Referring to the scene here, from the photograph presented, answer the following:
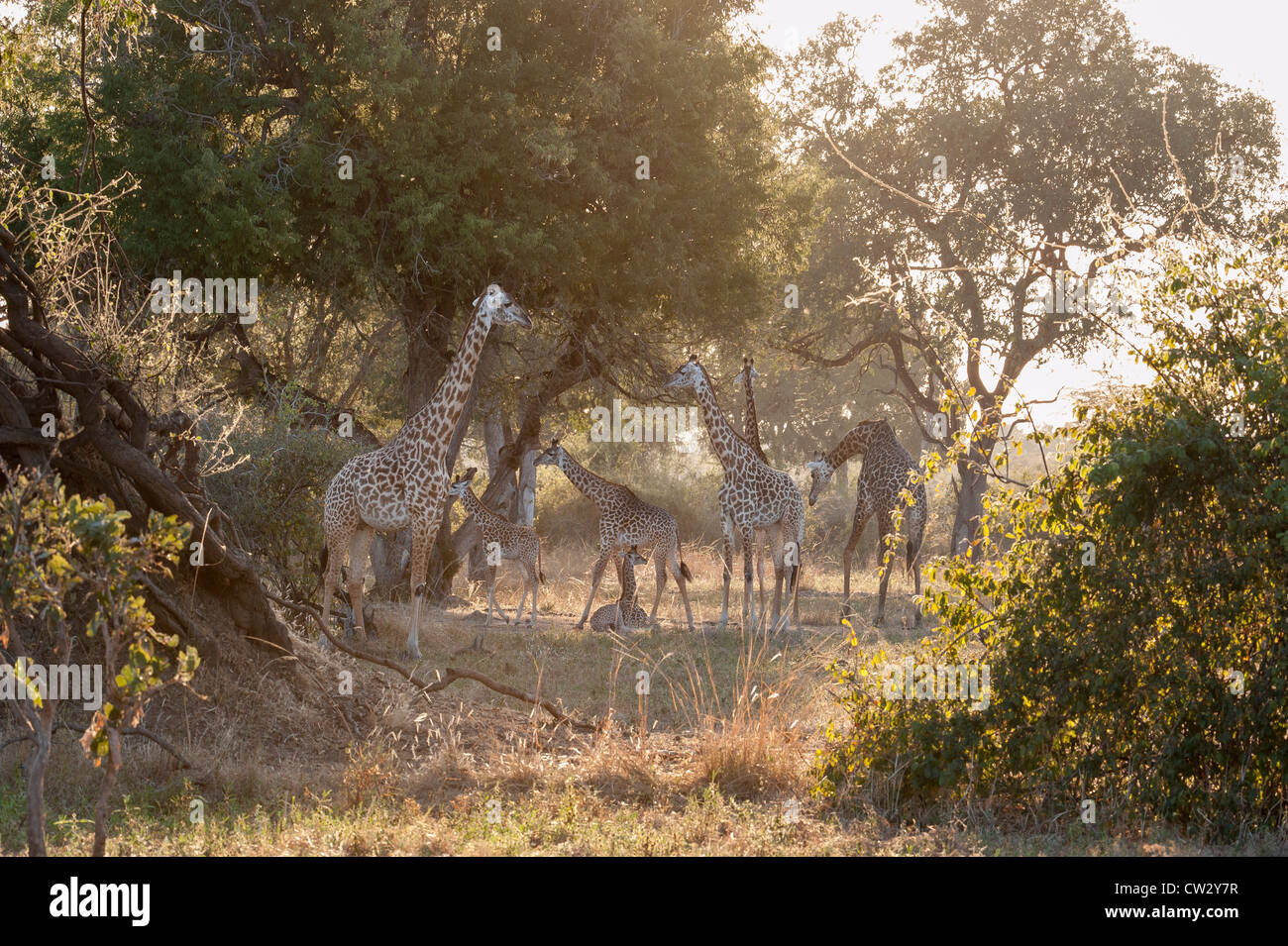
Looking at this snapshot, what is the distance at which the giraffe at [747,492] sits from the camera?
14.5 metres

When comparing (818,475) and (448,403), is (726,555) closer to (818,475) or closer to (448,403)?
(818,475)

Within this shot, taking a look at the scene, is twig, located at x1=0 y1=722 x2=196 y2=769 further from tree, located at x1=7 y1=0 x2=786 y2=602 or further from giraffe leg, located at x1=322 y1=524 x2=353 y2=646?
tree, located at x1=7 y1=0 x2=786 y2=602

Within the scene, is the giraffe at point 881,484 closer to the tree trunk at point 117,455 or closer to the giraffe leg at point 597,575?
the giraffe leg at point 597,575

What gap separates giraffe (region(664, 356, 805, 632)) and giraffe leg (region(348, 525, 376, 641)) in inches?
155

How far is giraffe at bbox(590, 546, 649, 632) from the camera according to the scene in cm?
1479

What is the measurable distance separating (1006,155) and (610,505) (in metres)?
13.9

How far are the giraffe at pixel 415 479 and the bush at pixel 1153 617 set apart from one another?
6289 millimetres

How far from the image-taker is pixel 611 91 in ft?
50.2

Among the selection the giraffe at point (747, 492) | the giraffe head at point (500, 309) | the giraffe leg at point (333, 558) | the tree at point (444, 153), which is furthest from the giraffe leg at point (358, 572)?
the giraffe at point (747, 492)

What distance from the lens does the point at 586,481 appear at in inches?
609

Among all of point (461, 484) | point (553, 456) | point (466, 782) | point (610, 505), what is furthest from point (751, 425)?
point (466, 782)

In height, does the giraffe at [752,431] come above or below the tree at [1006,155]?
below

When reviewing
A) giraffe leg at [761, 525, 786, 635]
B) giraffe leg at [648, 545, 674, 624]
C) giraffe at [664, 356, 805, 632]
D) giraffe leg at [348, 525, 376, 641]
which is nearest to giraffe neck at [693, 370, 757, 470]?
giraffe at [664, 356, 805, 632]
